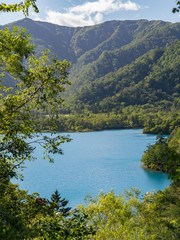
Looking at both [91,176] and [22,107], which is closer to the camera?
[22,107]

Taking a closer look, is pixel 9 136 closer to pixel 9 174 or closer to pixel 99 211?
pixel 9 174

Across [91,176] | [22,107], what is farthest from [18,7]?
[91,176]

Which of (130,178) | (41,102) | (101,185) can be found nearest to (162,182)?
(130,178)

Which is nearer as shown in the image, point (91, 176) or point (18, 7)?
point (18, 7)

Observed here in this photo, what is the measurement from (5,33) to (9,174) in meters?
3.89

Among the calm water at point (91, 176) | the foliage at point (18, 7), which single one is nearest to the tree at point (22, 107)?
the foliage at point (18, 7)

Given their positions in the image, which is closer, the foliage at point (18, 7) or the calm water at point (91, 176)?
the foliage at point (18, 7)

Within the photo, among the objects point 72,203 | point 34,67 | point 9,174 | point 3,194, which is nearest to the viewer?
point 3,194

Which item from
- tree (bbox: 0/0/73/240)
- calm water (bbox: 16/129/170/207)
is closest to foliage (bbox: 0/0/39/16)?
tree (bbox: 0/0/73/240)

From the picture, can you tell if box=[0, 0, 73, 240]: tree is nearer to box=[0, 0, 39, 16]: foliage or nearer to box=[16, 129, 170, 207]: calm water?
box=[0, 0, 39, 16]: foliage

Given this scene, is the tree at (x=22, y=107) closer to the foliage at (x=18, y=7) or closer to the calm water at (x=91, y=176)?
the foliage at (x=18, y=7)

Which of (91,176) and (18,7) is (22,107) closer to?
(18,7)

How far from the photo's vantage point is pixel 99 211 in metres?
18.8

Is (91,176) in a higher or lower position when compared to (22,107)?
higher
